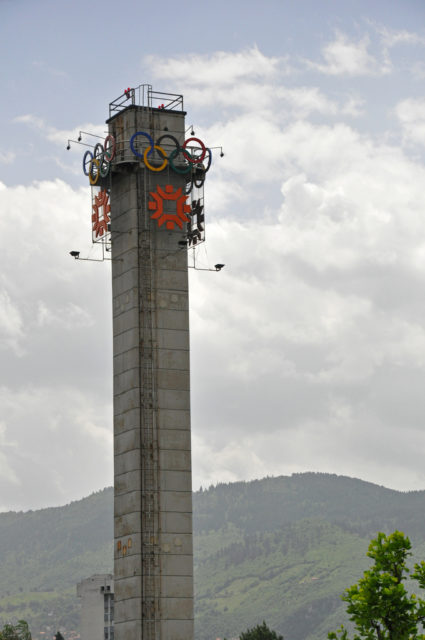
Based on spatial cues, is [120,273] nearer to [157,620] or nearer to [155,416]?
[155,416]

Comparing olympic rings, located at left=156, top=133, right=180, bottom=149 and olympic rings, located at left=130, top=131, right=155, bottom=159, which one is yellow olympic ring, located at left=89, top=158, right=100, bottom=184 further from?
olympic rings, located at left=156, top=133, right=180, bottom=149

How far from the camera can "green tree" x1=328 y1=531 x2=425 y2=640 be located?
63.8 meters

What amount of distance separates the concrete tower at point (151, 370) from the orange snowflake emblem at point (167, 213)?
0.24ft

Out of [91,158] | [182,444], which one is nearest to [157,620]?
[182,444]

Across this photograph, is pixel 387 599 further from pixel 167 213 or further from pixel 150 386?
pixel 167 213

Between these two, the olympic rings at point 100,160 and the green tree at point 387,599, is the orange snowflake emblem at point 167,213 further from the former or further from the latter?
the green tree at point 387,599

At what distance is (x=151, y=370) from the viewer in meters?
92.1

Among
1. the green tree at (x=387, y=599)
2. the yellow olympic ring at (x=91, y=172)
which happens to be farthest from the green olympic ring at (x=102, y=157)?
the green tree at (x=387, y=599)

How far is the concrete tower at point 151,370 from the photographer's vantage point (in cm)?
8944

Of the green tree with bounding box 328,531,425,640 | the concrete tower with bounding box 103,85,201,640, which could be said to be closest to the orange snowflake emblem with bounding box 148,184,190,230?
the concrete tower with bounding box 103,85,201,640

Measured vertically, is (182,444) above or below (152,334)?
below

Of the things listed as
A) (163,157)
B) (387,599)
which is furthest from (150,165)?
(387,599)

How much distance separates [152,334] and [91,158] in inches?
601

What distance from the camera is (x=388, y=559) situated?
65.3 meters
